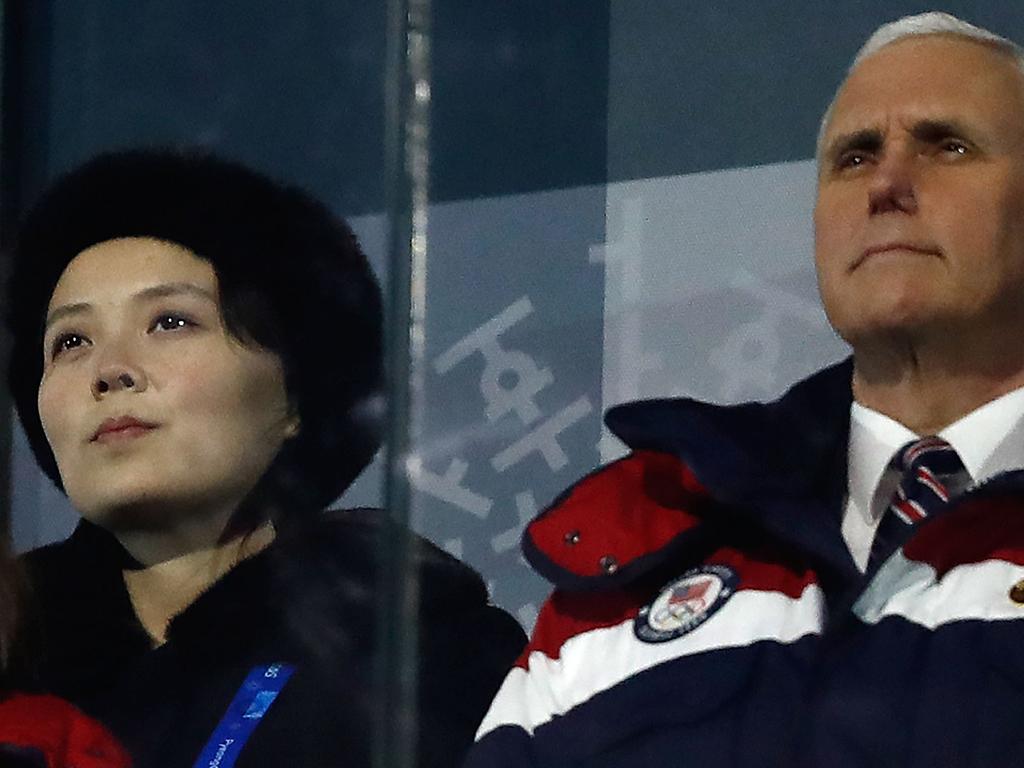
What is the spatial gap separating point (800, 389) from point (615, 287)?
23cm

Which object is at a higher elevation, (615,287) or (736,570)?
(615,287)

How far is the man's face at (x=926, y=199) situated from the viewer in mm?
1427

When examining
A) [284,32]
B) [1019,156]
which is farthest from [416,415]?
[1019,156]

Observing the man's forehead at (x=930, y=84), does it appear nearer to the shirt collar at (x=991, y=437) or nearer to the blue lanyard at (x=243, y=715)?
the shirt collar at (x=991, y=437)

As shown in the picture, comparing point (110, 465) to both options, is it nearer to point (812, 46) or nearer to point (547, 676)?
point (547, 676)

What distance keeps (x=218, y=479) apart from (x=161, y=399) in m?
0.08

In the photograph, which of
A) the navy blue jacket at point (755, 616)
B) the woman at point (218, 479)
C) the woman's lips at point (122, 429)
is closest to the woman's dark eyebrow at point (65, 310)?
the woman at point (218, 479)

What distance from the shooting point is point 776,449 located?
4.83 feet

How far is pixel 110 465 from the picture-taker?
72.4 inches

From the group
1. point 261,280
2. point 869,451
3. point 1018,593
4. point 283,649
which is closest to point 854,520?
point 869,451

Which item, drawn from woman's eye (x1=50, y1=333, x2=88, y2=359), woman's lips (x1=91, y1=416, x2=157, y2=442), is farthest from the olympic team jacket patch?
woman's eye (x1=50, y1=333, x2=88, y2=359)

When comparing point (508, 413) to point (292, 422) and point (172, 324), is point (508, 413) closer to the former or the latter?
point (292, 422)

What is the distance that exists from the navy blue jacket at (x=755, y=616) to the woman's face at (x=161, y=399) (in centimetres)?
42

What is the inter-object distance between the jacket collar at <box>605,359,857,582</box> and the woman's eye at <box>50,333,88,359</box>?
593 millimetres
